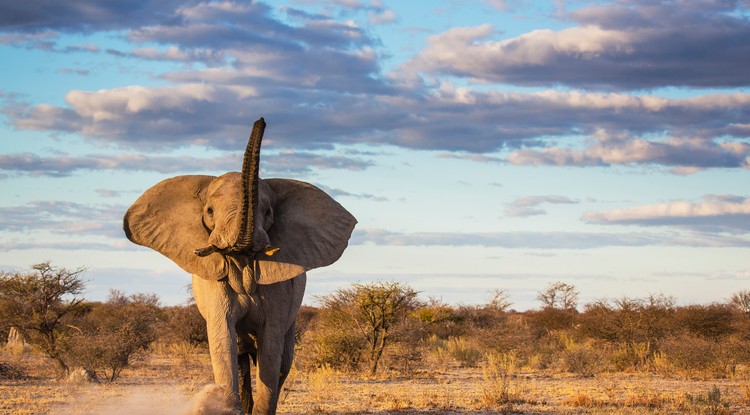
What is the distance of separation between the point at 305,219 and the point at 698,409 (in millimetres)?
7869

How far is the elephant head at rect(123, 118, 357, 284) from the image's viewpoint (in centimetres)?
882

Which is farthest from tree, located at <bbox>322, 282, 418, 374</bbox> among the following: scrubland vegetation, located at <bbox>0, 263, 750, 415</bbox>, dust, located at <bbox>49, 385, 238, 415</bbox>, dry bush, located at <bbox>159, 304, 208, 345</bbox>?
dust, located at <bbox>49, 385, 238, 415</bbox>

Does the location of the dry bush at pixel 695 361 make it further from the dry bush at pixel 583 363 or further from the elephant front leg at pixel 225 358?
the elephant front leg at pixel 225 358

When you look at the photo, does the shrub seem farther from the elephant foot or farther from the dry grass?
the elephant foot

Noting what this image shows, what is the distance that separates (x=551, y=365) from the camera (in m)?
24.8

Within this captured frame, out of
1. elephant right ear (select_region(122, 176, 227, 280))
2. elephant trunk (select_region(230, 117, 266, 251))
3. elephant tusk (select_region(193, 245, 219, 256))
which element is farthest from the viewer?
elephant right ear (select_region(122, 176, 227, 280))

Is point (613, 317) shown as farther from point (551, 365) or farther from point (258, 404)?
point (258, 404)

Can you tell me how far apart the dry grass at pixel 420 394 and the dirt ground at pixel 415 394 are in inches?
0.6

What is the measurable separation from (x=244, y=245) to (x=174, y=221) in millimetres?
1286

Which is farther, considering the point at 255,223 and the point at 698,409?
the point at 698,409

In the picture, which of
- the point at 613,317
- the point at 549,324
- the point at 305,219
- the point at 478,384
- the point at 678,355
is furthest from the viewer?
the point at 549,324

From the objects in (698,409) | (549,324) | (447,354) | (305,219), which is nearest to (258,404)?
(305,219)

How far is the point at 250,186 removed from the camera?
8516 millimetres

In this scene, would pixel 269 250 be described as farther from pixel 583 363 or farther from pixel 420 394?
pixel 583 363
